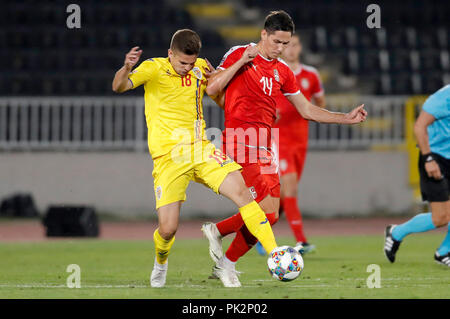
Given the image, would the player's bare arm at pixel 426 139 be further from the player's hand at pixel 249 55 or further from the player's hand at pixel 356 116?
the player's hand at pixel 249 55

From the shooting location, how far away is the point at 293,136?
10438 millimetres

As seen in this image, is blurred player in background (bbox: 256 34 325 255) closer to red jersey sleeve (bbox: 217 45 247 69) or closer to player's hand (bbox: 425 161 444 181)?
player's hand (bbox: 425 161 444 181)

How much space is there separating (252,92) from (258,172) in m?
0.63

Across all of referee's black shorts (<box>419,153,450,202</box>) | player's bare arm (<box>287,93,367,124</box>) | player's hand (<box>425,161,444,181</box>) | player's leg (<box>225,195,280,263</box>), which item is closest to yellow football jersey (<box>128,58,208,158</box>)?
player's leg (<box>225,195,280,263</box>)

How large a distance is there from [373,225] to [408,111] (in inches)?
89.4

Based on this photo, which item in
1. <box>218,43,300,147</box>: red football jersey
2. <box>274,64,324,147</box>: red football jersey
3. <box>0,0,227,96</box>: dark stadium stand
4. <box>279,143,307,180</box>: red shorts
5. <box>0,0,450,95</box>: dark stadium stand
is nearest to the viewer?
<box>218,43,300,147</box>: red football jersey

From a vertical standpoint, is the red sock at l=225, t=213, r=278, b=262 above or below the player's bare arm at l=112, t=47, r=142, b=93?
below

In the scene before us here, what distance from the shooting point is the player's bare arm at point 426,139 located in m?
8.23

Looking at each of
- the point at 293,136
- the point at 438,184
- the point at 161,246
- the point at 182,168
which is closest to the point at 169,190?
the point at 182,168

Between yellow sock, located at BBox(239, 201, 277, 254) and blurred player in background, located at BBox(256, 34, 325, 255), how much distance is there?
3632mm

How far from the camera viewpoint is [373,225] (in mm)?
14734

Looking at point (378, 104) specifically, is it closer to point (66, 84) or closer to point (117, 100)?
point (117, 100)

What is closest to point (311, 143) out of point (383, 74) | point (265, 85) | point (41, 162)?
point (383, 74)

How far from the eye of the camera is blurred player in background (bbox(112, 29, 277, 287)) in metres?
6.55
